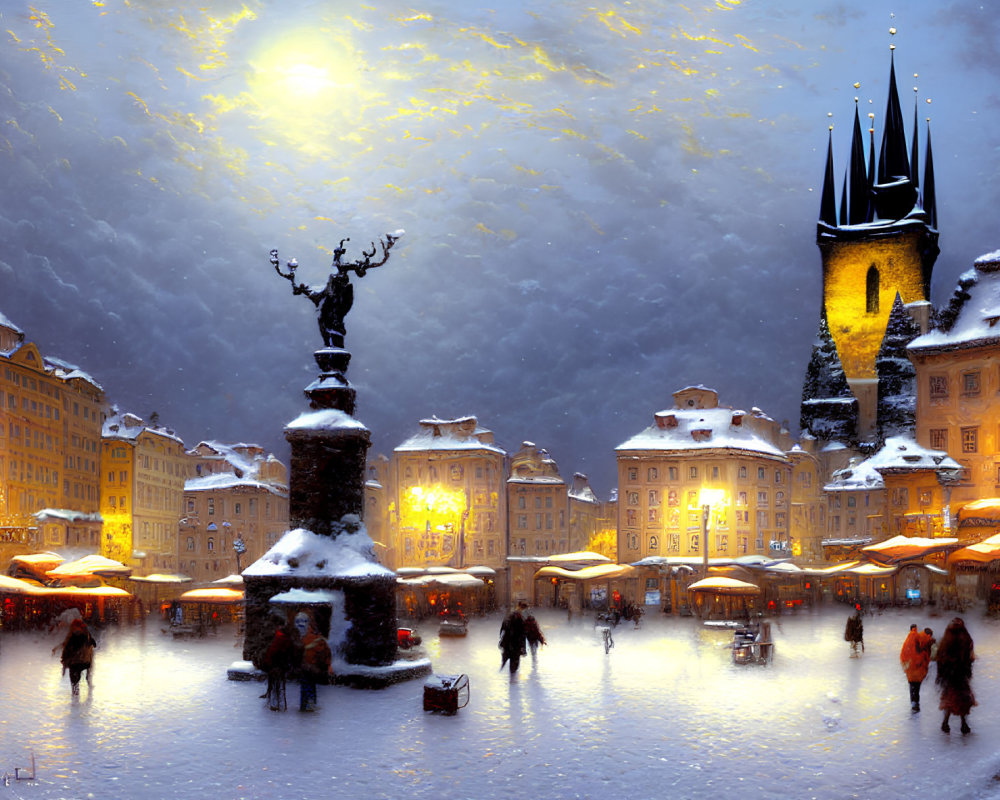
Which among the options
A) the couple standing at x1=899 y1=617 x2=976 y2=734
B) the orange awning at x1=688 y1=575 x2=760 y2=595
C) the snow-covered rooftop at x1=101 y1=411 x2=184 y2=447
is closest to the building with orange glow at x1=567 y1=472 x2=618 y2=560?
the snow-covered rooftop at x1=101 y1=411 x2=184 y2=447

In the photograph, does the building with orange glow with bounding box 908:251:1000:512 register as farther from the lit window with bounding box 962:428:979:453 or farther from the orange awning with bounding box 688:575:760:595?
the orange awning with bounding box 688:575:760:595

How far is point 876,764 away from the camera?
488 inches

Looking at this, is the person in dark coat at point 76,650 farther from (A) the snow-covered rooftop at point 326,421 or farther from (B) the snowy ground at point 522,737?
(A) the snow-covered rooftop at point 326,421

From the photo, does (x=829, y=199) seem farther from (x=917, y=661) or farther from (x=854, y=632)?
(x=917, y=661)

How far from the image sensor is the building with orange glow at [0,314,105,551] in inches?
1964

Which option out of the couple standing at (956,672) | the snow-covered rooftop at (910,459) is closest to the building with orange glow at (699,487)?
the snow-covered rooftop at (910,459)

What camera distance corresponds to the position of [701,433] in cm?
6538

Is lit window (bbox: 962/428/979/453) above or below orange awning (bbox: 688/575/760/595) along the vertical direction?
above

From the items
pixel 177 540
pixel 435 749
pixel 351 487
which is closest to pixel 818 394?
pixel 177 540

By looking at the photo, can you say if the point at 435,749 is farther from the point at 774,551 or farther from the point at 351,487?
the point at 774,551

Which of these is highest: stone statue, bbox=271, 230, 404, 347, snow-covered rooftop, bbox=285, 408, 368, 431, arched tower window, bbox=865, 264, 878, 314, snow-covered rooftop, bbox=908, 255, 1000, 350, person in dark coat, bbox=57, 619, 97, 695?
arched tower window, bbox=865, 264, 878, 314

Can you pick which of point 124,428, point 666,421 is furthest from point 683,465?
point 124,428

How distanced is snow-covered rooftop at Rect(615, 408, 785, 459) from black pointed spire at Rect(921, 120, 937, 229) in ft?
153

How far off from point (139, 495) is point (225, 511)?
9452 millimetres
